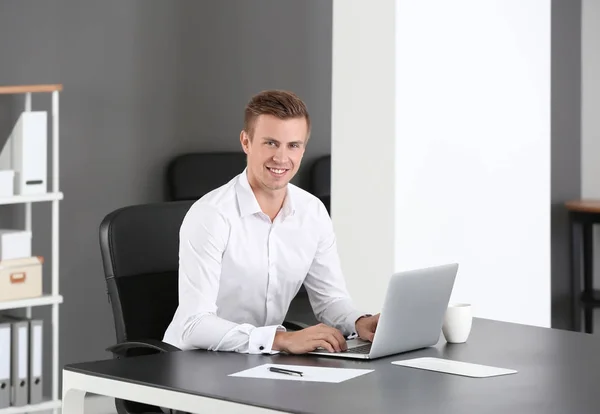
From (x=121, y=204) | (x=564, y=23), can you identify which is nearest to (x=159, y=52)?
(x=121, y=204)

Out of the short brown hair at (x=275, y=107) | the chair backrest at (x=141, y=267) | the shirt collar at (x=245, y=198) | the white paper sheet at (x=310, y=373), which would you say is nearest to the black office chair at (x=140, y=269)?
the chair backrest at (x=141, y=267)

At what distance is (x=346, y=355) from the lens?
248cm

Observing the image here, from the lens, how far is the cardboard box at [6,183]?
4406 millimetres

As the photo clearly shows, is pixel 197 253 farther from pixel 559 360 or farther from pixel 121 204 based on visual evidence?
pixel 121 204

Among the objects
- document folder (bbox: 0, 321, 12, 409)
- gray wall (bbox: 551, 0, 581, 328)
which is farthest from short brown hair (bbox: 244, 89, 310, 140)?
gray wall (bbox: 551, 0, 581, 328)

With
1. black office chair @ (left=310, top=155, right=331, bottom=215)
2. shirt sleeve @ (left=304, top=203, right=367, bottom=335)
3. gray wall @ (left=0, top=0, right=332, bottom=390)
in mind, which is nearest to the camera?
shirt sleeve @ (left=304, top=203, right=367, bottom=335)

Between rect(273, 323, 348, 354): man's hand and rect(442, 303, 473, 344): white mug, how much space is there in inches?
11.3

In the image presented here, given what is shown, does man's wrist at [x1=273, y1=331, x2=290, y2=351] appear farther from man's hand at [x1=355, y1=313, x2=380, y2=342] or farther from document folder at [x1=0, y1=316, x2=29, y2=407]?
document folder at [x1=0, y1=316, x2=29, y2=407]

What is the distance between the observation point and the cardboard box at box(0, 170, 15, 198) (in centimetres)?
441

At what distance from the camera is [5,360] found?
443 cm

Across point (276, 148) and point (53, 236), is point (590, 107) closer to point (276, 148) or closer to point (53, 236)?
point (53, 236)

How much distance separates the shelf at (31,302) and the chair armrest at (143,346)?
164 cm

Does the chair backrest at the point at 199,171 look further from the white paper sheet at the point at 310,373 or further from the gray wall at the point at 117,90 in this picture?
the white paper sheet at the point at 310,373

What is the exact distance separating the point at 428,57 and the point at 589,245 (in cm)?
248
